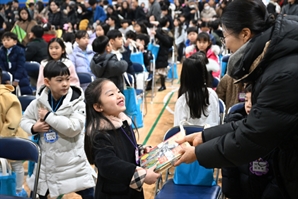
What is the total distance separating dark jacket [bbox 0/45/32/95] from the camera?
6012 millimetres

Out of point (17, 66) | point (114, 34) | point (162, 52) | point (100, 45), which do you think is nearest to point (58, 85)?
point (100, 45)

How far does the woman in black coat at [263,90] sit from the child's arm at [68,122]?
1299 mm

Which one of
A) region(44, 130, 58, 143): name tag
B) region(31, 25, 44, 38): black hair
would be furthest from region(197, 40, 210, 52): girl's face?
region(44, 130, 58, 143): name tag

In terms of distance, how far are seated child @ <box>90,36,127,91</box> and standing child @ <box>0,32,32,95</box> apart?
55.0 inches

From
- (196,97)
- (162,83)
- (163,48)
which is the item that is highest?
(196,97)

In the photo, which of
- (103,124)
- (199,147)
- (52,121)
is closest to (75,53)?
(52,121)

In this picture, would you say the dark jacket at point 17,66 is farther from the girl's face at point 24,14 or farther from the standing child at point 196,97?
the girl's face at point 24,14

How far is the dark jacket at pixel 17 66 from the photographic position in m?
6.01

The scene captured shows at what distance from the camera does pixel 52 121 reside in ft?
10.2

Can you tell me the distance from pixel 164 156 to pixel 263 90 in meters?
0.62

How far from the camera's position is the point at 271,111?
1.74 m

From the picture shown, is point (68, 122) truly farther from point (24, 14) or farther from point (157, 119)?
point (24, 14)

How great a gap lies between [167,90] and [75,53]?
8.44 ft

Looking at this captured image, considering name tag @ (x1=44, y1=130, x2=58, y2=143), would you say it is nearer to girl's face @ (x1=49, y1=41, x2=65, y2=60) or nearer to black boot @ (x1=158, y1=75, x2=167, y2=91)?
girl's face @ (x1=49, y1=41, x2=65, y2=60)
